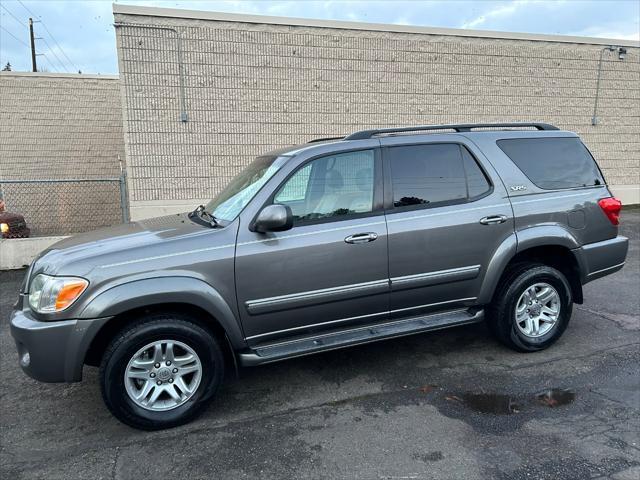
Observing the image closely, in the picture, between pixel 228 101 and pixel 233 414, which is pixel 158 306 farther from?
pixel 228 101

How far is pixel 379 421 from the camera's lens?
3297 millimetres

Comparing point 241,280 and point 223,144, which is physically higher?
point 223,144

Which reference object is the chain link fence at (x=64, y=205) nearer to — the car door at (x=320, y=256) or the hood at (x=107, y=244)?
the hood at (x=107, y=244)

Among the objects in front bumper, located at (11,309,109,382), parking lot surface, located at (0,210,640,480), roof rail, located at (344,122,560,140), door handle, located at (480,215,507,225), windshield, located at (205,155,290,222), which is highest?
roof rail, located at (344,122,560,140)

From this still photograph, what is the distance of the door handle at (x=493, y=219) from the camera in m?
3.97

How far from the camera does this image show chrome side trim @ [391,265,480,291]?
378 centimetres

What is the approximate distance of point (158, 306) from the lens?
331 cm

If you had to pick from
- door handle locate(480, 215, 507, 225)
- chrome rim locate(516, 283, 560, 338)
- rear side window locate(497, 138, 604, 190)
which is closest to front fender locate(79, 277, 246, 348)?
door handle locate(480, 215, 507, 225)

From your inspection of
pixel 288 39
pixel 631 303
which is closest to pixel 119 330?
pixel 631 303

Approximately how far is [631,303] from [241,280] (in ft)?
15.7

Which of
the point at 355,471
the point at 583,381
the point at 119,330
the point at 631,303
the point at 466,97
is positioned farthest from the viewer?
the point at 466,97

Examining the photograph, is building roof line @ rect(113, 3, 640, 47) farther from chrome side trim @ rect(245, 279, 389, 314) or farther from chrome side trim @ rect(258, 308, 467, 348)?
chrome side trim @ rect(258, 308, 467, 348)

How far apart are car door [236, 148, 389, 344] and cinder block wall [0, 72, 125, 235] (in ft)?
30.0

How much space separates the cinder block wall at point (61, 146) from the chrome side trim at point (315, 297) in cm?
920
